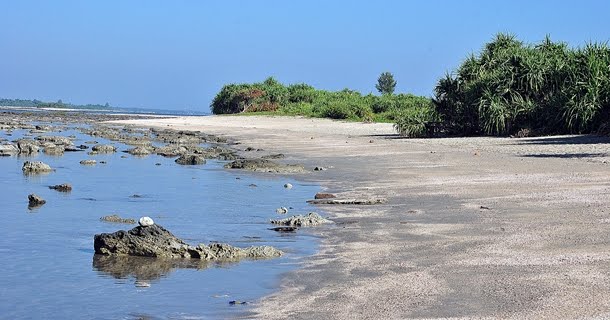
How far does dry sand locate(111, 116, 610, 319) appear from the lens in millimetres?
6836

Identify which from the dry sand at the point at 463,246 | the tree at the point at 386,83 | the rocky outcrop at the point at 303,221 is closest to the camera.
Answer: the dry sand at the point at 463,246

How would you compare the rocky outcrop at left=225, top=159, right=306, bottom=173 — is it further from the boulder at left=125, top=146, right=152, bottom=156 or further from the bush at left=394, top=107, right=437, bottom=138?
the bush at left=394, top=107, right=437, bottom=138

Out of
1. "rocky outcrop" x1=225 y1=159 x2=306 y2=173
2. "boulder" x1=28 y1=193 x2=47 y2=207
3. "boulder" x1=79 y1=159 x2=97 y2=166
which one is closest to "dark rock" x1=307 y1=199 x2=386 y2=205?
"boulder" x1=28 y1=193 x2=47 y2=207

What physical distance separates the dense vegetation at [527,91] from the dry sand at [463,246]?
983 centimetres

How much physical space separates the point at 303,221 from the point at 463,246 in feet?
9.01

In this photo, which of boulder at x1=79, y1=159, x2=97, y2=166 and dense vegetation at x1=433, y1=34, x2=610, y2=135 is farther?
dense vegetation at x1=433, y1=34, x2=610, y2=135

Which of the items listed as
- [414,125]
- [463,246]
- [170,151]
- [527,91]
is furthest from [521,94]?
[463,246]

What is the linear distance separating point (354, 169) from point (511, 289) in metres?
13.9

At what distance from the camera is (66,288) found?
7.85 metres

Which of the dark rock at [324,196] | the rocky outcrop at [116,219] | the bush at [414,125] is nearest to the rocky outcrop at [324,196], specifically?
the dark rock at [324,196]

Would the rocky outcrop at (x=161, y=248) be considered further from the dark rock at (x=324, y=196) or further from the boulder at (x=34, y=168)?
the boulder at (x=34, y=168)

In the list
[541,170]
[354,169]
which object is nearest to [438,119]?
[354,169]

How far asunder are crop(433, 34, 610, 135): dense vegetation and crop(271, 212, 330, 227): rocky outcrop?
1950 centimetres

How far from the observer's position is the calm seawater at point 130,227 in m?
7.26
